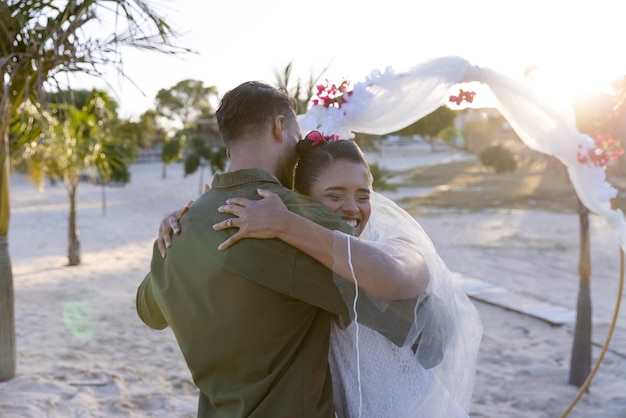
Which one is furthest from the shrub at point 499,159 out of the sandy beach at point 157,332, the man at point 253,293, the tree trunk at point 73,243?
the man at point 253,293

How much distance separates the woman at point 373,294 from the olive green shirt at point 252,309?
0.18 feet

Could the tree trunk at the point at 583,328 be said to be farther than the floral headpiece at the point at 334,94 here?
Yes

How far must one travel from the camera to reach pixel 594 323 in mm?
8672

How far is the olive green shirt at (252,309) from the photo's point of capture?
1.83 metres

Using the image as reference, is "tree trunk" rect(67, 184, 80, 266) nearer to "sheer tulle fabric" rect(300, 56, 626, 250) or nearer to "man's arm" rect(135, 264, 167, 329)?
"sheer tulle fabric" rect(300, 56, 626, 250)

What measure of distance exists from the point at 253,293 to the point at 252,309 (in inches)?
2.0

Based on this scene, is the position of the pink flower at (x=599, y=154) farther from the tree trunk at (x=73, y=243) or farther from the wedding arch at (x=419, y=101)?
the tree trunk at (x=73, y=243)

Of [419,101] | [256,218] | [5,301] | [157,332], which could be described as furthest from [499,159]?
[256,218]

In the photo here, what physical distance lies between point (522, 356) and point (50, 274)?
8182 mm

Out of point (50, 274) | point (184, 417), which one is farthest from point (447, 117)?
point (184, 417)

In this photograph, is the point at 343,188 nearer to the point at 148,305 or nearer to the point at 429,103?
the point at 148,305

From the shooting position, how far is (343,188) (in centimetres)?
221

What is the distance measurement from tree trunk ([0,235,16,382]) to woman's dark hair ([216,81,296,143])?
15.4 feet

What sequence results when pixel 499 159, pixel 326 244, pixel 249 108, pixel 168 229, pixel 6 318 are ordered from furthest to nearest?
pixel 499 159 < pixel 6 318 < pixel 168 229 < pixel 249 108 < pixel 326 244
